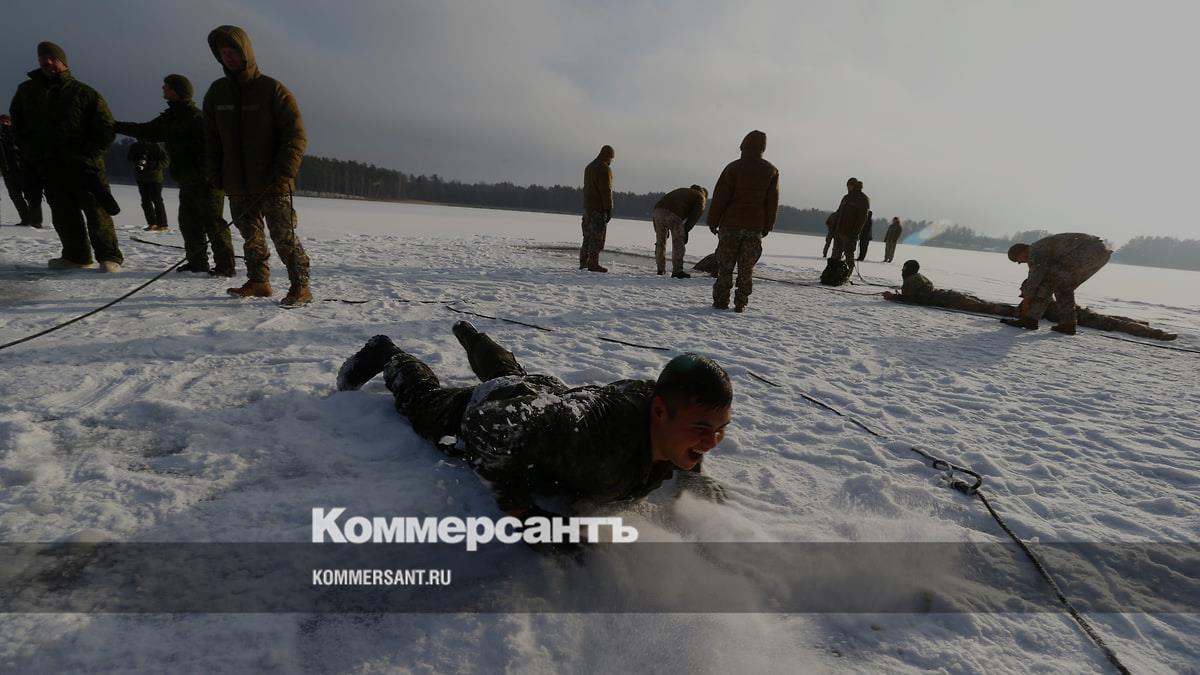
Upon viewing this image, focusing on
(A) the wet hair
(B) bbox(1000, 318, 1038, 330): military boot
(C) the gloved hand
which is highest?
(B) bbox(1000, 318, 1038, 330): military boot

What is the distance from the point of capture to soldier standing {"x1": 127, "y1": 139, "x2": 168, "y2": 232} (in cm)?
776

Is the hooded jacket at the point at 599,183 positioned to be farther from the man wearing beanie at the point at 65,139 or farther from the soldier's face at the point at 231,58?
the man wearing beanie at the point at 65,139

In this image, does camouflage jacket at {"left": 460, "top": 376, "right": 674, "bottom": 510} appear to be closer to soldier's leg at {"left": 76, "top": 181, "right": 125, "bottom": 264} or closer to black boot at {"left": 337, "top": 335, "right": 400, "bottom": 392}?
black boot at {"left": 337, "top": 335, "right": 400, "bottom": 392}

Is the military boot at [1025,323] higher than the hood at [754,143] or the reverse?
the reverse

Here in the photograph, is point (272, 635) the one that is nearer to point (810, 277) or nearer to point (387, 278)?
point (387, 278)

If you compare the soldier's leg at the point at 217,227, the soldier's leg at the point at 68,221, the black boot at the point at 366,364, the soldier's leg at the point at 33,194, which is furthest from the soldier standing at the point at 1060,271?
the soldier's leg at the point at 33,194

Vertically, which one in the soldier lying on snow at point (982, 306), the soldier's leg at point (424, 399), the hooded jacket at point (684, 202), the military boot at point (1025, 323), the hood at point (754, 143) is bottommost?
the soldier's leg at point (424, 399)

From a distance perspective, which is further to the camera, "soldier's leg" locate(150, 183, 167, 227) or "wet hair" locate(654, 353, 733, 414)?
"soldier's leg" locate(150, 183, 167, 227)

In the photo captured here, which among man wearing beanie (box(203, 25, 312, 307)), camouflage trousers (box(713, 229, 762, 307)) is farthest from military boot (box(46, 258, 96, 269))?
camouflage trousers (box(713, 229, 762, 307))

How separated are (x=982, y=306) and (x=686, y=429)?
27.5 ft

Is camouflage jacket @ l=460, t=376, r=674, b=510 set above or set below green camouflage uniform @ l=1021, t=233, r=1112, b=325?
below

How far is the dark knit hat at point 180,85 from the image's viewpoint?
4723 millimetres

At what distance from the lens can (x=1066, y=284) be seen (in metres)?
6.31

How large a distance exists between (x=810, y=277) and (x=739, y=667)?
11507 millimetres
